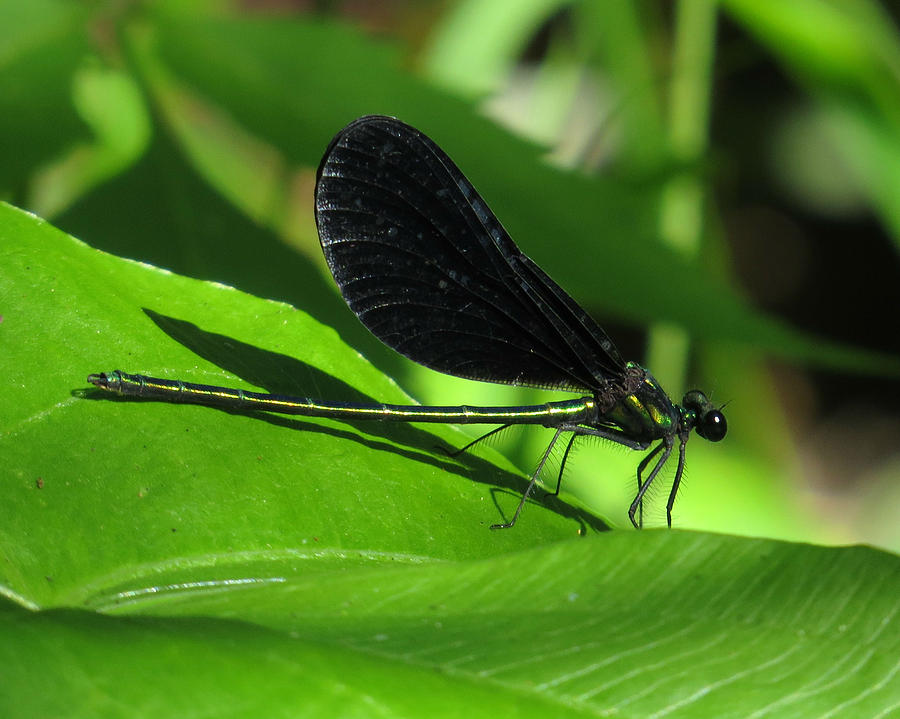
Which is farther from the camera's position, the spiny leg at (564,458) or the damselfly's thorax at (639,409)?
the damselfly's thorax at (639,409)

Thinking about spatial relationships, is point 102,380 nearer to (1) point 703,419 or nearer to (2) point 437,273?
(2) point 437,273

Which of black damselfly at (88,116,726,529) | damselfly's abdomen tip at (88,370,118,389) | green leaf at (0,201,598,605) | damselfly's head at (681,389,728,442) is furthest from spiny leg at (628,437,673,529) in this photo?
damselfly's abdomen tip at (88,370,118,389)

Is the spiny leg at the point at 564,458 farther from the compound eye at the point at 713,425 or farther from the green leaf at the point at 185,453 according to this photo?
the compound eye at the point at 713,425

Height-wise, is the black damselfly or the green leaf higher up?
the black damselfly

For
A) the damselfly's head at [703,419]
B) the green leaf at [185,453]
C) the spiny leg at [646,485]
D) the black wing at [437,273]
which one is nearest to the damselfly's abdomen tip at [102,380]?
the green leaf at [185,453]

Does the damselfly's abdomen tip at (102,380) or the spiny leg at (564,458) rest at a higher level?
the spiny leg at (564,458)

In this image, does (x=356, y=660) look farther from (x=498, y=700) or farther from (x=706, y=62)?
(x=706, y=62)

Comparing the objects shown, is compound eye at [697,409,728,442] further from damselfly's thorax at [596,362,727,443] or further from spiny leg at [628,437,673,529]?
spiny leg at [628,437,673,529]
